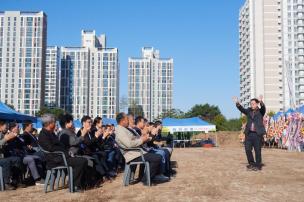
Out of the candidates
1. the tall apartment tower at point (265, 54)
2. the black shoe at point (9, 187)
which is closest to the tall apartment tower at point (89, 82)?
the tall apartment tower at point (265, 54)

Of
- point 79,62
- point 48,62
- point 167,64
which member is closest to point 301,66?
point 167,64

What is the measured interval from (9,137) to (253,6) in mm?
93958

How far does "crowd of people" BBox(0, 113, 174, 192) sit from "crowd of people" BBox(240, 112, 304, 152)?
13737mm

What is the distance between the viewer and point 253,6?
308ft

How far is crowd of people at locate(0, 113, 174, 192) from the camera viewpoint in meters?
6.46

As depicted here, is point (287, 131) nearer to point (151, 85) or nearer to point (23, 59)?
point (23, 59)

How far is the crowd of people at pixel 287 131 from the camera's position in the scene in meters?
20.0

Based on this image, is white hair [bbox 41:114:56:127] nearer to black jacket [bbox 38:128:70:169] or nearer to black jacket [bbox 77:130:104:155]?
black jacket [bbox 38:128:70:169]

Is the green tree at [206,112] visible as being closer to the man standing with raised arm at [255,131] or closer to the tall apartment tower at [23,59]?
the tall apartment tower at [23,59]

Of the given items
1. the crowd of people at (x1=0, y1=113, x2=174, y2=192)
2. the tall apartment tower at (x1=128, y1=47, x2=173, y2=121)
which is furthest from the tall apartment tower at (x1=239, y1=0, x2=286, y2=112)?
the crowd of people at (x1=0, y1=113, x2=174, y2=192)

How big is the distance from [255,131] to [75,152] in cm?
431

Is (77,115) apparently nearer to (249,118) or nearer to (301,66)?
(301,66)

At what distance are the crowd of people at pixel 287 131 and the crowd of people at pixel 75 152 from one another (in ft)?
45.1

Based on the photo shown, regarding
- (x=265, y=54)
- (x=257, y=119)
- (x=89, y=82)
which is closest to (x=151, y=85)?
(x=89, y=82)
